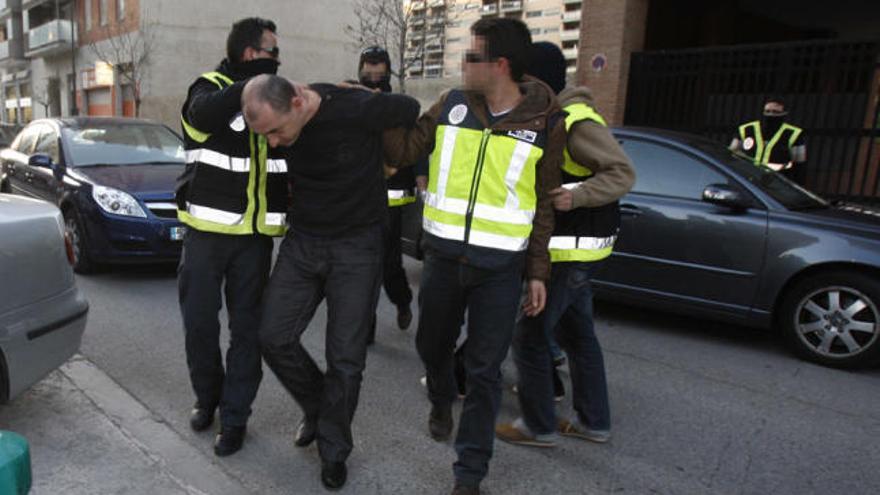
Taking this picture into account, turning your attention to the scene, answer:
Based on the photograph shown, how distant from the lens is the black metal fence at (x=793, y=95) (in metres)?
8.71

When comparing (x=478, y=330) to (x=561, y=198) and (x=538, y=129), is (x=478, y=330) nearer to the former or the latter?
(x=561, y=198)

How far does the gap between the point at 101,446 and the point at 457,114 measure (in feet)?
7.23

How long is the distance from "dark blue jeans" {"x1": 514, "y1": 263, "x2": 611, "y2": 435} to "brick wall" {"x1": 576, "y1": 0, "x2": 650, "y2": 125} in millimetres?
8161

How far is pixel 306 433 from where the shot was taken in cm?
303

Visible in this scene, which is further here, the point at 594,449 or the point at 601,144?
the point at 594,449

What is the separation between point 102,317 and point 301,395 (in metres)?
2.87

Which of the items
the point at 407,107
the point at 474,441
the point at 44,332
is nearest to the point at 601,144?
the point at 407,107

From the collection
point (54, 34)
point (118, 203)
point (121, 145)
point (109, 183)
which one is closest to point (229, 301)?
point (118, 203)

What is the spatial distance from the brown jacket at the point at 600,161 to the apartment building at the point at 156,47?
23.3m

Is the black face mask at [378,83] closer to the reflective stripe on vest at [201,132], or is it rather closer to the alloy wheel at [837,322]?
the reflective stripe on vest at [201,132]

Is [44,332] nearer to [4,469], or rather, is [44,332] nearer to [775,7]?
[4,469]

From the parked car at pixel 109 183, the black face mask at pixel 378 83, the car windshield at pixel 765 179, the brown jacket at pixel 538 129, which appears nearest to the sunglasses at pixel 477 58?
the brown jacket at pixel 538 129

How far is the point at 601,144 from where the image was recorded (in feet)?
9.04

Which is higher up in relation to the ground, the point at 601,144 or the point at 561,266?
the point at 601,144
